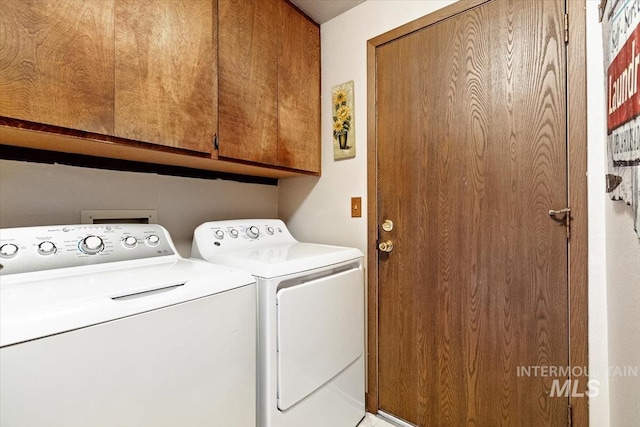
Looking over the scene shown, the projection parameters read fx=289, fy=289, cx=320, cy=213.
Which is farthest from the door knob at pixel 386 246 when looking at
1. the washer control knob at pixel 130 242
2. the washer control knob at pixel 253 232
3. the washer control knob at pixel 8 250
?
the washer control knob at pixel 8 250

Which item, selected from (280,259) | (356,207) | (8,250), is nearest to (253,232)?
(280,259)

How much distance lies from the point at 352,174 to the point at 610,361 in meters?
1.35

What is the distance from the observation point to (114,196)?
139 centimetres

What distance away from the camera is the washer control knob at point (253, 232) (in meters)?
1.63

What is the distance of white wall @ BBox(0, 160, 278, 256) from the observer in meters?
1.15

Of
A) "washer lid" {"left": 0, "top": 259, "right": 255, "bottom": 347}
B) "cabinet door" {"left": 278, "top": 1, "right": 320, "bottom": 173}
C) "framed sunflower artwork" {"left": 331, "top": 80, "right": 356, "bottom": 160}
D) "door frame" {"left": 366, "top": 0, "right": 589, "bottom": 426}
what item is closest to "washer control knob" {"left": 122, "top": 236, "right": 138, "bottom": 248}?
"washer lid" {"left": 0, "top": 259, "right": 255, "bottom": 347}

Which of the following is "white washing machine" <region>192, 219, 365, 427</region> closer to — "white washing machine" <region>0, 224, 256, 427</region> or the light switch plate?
"white washing machine" <region>0, 224, 256, 427</region>

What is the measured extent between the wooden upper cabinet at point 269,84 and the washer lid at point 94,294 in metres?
0.64

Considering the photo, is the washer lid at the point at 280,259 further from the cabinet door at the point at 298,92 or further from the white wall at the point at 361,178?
the cabinet door at the point at 298,92

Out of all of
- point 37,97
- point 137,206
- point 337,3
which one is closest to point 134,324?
point 37,97

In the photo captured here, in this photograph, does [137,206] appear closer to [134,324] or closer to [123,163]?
[123,163]

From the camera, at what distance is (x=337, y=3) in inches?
66.9

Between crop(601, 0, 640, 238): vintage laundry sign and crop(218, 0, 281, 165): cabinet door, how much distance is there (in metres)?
1.34

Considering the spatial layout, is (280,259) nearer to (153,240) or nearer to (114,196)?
(153,240)
